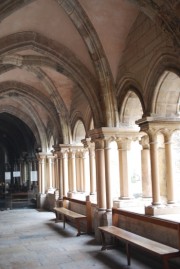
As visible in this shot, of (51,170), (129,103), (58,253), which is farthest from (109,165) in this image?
(51,170)

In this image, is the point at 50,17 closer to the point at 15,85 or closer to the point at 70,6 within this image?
the point at 70,6

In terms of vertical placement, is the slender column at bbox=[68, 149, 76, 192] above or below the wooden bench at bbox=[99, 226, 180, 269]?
above

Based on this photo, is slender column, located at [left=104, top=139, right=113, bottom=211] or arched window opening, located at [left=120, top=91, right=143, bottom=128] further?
slender column, located at [left=104, top=139, right=113, bottom=211]

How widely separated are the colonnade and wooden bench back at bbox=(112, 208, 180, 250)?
17.1 inches

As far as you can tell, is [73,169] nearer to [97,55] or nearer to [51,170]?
[51,170]

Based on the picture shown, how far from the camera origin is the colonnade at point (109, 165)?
21.4 feet

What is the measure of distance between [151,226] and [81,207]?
13.8 feet

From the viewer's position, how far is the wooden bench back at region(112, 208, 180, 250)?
5.42 meters

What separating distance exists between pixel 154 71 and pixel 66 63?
2.85 metres

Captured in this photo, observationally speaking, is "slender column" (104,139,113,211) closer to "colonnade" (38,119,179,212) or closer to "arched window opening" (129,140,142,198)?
"colonnade" (38,119,179,212)

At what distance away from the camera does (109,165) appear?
812 centimetres

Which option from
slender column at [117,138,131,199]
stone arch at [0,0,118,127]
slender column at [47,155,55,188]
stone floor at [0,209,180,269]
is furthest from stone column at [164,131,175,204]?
slender column at [47,155,55,188]

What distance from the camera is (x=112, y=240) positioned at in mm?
7371

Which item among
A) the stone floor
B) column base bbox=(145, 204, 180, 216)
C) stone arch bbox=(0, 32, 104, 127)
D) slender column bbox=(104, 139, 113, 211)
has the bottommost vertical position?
the stone floor
